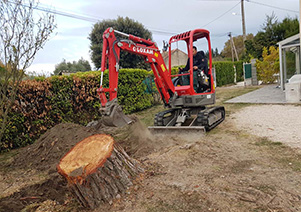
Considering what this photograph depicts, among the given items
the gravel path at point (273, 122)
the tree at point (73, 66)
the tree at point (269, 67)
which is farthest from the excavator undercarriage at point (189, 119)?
the tree at point (73, 66)

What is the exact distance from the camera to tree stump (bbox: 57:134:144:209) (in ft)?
10.2

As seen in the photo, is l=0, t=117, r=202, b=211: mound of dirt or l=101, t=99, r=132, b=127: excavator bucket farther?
l=101, t=99, r=132, b=127: excavator bucket

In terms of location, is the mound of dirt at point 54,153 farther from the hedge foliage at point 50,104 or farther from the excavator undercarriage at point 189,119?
the hedge foliage at point 50,104

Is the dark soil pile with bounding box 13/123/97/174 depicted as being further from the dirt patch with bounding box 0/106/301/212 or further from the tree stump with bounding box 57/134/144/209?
the tree stump with bounding box 57/134/144/209

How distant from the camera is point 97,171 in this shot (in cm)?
322

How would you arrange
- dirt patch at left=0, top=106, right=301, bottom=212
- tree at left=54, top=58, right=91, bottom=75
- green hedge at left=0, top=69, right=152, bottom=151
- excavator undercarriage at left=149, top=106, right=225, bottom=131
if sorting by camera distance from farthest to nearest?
tree at left=54, top=58, right=91, bottom=75
green hedge at left=0, top=69, right=152, bottom=151
excavator undercarriage at left=149, top=106, right=225, bottom=131
dirt patch at left=0, top=106, right=301, bottom=212

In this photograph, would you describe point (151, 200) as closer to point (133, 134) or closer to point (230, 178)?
point (230, 178)

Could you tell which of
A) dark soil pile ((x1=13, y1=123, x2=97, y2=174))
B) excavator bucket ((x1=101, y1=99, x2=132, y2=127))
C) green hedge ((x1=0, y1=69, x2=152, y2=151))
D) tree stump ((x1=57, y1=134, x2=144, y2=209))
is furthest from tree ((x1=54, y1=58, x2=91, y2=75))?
tree stump ((x1=57, y1=134, x2=144, y2=209))

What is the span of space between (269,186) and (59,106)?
6084 millimetres

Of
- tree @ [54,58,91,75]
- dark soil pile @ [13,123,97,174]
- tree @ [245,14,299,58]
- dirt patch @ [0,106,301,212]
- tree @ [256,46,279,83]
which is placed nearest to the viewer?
dirt patch @ [0,106,301,212]

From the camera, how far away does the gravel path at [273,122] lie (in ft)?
19.1

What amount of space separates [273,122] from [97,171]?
5.77 metres

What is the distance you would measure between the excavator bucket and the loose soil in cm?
73

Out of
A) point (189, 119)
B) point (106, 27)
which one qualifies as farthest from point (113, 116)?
point (106, 27)
